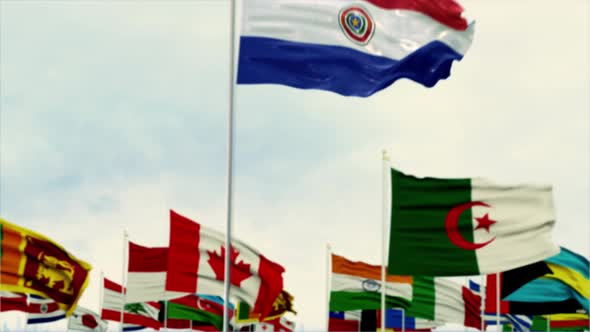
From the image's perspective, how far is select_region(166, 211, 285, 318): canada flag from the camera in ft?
81.7

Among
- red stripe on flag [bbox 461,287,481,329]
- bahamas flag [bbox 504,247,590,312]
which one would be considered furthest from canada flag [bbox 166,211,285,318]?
red stripe on flag [bbox 461,287,481,329]

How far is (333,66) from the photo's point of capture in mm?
16609

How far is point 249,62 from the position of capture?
51.1ft

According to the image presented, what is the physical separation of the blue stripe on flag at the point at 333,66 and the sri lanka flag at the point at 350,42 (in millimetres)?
15

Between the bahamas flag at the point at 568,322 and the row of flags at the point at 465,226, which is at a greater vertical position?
the bahamas flag at the point at 568,322

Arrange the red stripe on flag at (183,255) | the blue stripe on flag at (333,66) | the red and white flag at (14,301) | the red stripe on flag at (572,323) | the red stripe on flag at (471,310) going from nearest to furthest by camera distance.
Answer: the blue stripe on flag at (333,66), the red stripe on flag at (183,255), the red and white flag at (14,301), the red stripe on flag at (471,310), the red stripe on flag at (572,323)

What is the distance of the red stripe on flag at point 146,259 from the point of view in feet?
96.8

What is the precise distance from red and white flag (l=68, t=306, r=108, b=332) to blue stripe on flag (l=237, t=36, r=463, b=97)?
1493 inches

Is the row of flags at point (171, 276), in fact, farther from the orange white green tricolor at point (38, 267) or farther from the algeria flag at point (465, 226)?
the algeria flag at point (465, 226)

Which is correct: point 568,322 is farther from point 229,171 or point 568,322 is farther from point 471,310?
point 229,171

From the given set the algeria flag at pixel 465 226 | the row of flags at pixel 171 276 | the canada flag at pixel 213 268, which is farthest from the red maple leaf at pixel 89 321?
the algeria flag at pixel 465 226

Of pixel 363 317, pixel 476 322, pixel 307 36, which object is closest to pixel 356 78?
pixel 307 36

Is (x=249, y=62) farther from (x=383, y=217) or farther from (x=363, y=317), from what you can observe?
(x=363, y=317)

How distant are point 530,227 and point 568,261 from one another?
8.71 meters
